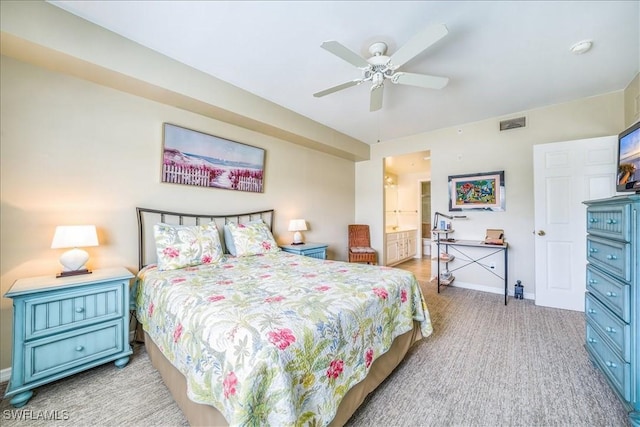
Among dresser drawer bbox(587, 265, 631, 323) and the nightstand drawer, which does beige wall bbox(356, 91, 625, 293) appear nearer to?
dresser drawer bbox(587, 265, 631, 323)

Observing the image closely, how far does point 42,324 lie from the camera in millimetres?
1692

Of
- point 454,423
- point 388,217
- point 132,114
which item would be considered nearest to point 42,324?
point 132,114

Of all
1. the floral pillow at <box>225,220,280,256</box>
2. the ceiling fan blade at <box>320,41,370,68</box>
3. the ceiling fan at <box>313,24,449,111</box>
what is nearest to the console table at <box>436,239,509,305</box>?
the ceiling fan at <box>313,24,449,111</box>

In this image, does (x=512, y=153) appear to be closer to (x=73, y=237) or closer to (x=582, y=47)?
(x=582, y=47)

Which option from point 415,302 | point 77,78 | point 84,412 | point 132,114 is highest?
point 77,78

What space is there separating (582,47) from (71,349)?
481 cm

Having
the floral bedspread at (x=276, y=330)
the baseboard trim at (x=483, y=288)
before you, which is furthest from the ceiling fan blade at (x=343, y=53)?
the baseboard trim at (x=483, y=288)

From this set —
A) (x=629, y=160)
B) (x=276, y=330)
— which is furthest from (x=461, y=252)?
(x=276, y=330)

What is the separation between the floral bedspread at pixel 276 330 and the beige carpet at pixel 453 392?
320mm

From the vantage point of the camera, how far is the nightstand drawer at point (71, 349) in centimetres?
166

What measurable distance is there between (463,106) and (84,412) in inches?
189

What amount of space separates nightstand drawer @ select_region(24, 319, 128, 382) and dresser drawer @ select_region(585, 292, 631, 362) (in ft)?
11.2

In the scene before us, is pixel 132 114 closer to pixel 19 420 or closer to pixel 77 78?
pixel 77 78

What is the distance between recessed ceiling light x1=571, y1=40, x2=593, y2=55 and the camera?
2.21 meters
